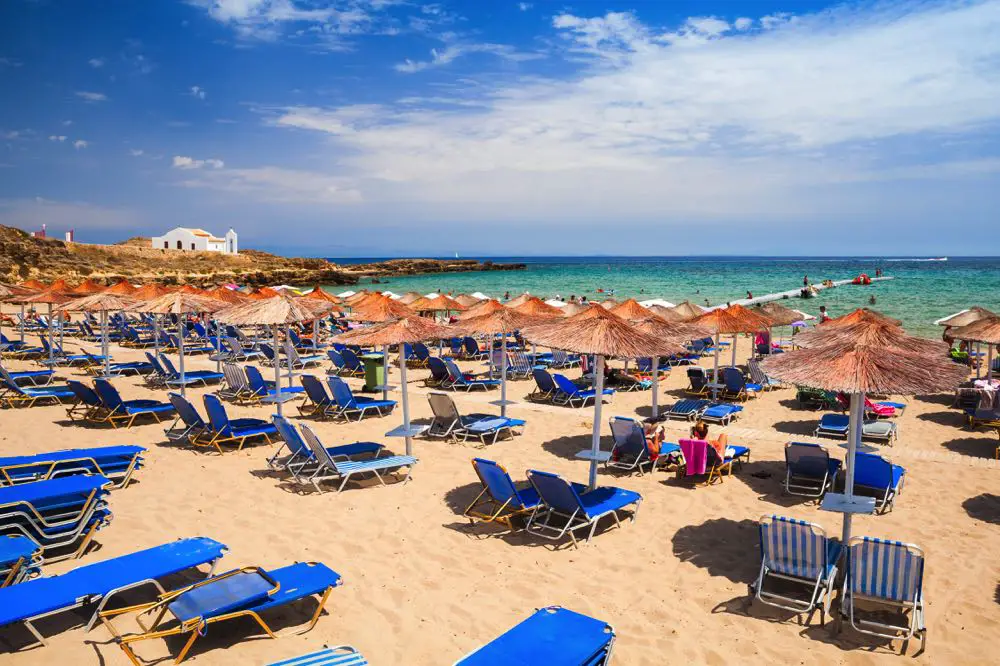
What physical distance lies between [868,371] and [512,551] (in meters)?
3.56

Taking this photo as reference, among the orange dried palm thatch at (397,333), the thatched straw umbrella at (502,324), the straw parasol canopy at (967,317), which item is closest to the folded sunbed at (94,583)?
the orange dried palm thatch at (397,333)

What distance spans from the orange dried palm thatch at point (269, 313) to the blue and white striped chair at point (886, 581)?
768 cm

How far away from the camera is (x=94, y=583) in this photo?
4625 millimetres

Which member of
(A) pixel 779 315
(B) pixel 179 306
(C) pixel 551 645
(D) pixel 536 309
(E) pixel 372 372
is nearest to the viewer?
(C) pixel 551 645

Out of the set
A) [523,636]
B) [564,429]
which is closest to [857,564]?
[523,636]

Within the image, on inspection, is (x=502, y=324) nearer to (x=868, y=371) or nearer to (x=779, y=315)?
(x=868, y=371)

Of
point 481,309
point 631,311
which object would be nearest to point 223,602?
point 631,311

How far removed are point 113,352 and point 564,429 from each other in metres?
15.8

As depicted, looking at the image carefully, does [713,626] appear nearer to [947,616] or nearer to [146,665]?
[947,616]

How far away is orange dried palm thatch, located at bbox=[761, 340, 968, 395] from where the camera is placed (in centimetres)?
555

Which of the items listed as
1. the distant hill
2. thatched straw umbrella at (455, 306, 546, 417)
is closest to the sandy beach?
thatched straw umbrella at (455, 306, 546, 417)

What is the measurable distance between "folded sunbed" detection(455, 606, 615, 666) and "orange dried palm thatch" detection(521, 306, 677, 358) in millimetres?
3538

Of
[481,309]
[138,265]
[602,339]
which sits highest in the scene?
[138,265]

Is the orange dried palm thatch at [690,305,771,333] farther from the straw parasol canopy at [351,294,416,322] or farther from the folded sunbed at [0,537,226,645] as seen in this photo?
the folded sunbed at [0,537,226,645]
